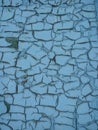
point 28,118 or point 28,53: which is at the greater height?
point 28,53

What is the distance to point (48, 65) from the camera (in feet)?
10.1

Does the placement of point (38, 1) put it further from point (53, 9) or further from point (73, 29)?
point (73, 29)

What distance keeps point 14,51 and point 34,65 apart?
25cm

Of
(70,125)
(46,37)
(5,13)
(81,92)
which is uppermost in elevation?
(5,13)

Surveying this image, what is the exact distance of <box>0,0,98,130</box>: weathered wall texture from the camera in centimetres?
293

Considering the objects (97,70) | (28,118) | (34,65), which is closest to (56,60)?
(34,65)

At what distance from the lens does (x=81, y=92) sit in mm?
2965

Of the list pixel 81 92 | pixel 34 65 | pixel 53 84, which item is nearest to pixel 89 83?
pixel 81 92

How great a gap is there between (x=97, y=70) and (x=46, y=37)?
2.02ft

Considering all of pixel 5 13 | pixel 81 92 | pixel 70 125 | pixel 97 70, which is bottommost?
pixel 70 125

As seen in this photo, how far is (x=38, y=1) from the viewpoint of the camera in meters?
3.30

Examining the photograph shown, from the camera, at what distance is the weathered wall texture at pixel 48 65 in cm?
293

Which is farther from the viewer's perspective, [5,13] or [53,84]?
[5,13]

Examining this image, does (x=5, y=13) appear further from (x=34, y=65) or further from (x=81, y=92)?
(x=81, y=92)
